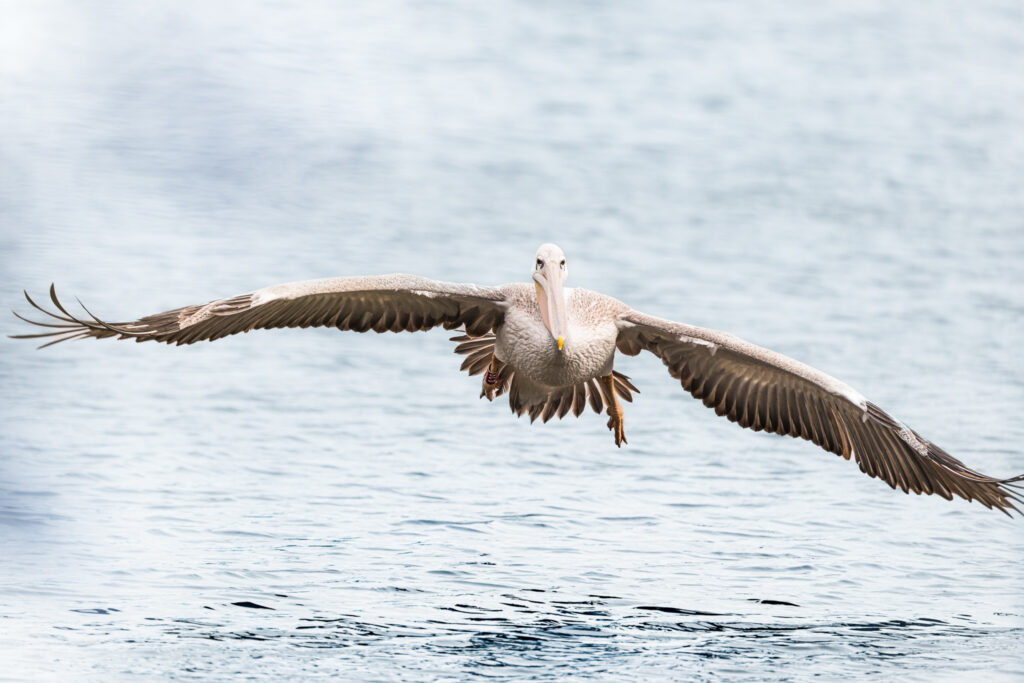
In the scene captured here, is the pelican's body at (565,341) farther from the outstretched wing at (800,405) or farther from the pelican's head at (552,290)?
the outstretched wing at (800,405)

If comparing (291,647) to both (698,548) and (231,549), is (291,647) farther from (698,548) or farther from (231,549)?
(698,548)

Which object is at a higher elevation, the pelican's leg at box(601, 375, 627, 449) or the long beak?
the long beak

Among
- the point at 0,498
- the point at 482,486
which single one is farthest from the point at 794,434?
the point at 0,498

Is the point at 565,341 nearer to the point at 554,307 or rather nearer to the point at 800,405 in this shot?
the point at 554,307

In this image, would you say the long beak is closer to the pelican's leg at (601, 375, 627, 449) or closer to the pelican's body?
the pelican's body

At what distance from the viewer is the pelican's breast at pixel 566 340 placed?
439 inches

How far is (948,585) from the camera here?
43.1ft

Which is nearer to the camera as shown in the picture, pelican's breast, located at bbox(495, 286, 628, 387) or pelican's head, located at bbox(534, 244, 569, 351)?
pelican's head, located at bbox(534, 244, 569, 351)

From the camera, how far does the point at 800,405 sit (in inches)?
464

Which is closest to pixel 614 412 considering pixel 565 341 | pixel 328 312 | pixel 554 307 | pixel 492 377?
pixel 492 377

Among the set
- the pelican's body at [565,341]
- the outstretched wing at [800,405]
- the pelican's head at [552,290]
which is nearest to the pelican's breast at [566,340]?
the pelican's body at [565,341]

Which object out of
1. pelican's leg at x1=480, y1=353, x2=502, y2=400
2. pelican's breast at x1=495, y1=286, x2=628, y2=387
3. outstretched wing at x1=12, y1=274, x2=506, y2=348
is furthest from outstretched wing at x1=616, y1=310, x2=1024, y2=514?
outstretched wing at x1=12, y1=274, x2=506, y2=348

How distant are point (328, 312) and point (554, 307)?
1.56 metres

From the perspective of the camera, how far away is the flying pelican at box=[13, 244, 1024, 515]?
36.4 ft
